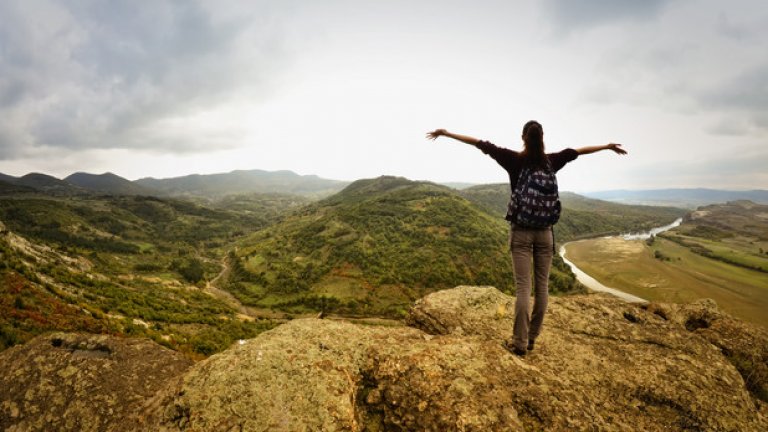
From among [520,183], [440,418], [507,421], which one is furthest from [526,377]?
[520,183]

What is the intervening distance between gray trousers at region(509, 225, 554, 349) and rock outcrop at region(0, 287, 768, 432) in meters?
0.58

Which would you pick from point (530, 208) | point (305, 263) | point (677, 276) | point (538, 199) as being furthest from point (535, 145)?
point (305, 263)

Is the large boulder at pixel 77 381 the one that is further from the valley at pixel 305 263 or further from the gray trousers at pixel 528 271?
the valley at pixel 305 263

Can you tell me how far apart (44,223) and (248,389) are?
238731mm

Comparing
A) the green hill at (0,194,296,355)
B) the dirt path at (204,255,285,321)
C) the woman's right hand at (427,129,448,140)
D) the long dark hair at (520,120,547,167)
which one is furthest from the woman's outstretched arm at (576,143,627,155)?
the dirt path at (204,255,285,321)

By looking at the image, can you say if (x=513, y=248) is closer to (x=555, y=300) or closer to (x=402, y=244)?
(x=555, y=300)

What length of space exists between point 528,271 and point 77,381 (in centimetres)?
773

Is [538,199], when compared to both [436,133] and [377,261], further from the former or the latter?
[377,261]

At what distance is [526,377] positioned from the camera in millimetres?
4445

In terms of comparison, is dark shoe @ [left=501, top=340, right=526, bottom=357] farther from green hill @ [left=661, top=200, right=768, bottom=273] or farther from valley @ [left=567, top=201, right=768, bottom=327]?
green hill @ [left=661, top=200, right=768, bottom=273]

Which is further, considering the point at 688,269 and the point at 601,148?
the point at 688,269

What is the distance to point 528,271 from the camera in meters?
5.26

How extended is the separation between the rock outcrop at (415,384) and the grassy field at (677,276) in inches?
3448

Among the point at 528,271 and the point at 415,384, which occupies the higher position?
the point at 528,271
